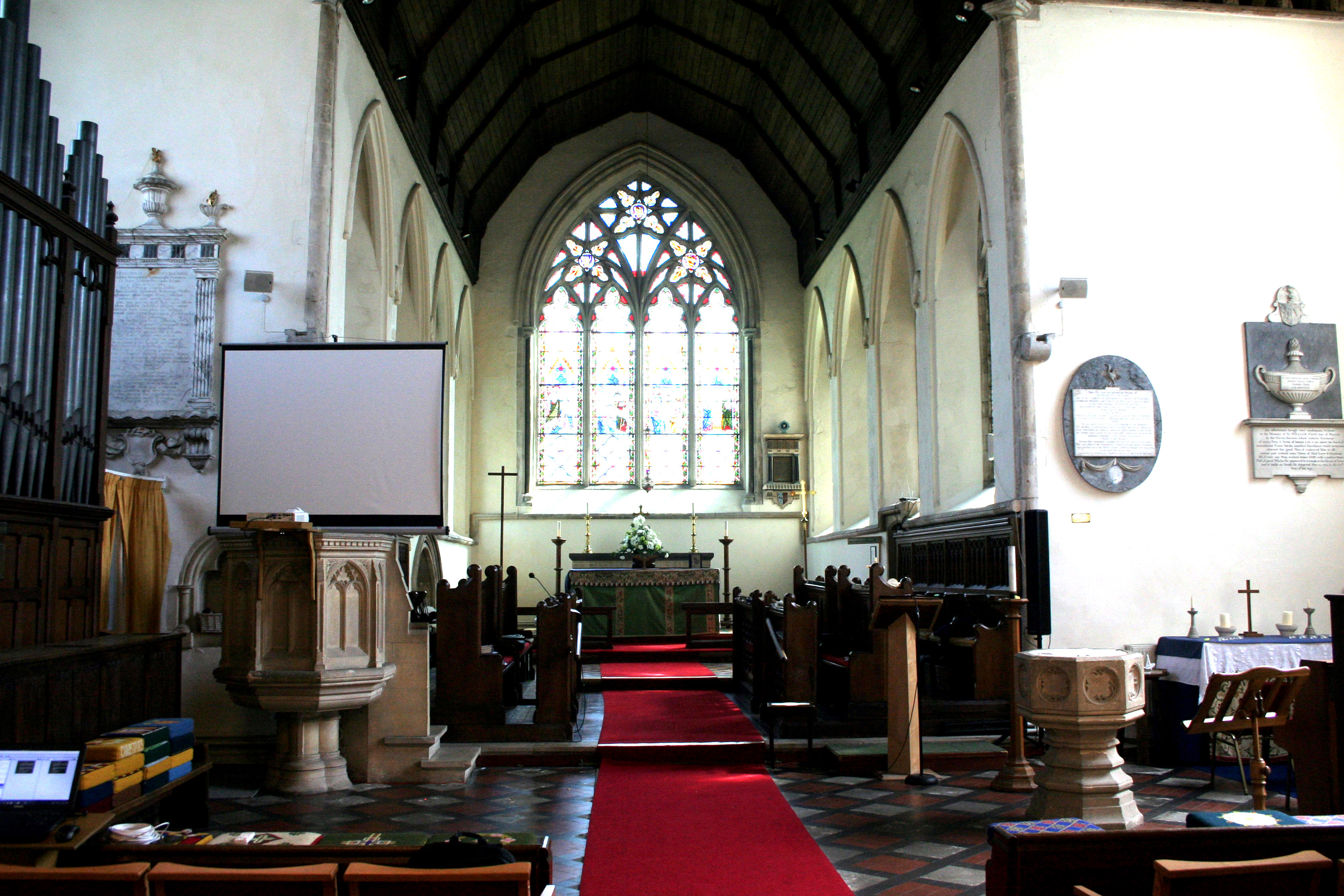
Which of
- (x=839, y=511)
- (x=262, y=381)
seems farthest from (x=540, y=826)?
(x=839, y=511)

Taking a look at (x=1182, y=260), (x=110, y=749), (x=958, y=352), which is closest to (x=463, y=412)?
(x=958, y=352)

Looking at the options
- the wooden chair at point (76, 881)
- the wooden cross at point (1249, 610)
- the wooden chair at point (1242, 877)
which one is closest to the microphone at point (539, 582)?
the wooden cross at point (1249, 610)

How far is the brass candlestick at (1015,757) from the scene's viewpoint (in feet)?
16.4

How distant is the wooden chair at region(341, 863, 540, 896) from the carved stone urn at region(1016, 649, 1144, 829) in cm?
237

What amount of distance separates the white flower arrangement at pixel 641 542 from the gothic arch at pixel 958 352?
405cm

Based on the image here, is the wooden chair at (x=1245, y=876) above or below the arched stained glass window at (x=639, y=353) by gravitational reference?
below

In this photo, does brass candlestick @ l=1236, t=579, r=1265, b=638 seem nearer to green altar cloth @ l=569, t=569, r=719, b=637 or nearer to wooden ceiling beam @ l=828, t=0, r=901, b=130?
wooden ceiling beam @ l=828, t=0, r=901, b=130

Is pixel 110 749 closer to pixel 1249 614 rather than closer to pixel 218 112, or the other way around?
pixel 218 112

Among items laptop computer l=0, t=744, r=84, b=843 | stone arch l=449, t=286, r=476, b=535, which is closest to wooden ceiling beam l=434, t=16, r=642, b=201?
stone arch l=449, t=286, r=476, b=535

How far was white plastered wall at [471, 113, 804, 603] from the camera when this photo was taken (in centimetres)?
1349

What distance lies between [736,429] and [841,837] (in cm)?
1022

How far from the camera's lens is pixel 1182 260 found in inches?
Answer: 284

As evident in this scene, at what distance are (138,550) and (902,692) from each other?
4381 millimetres

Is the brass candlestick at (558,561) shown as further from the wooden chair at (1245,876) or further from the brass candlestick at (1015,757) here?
the wooden chair at (1245,876)
